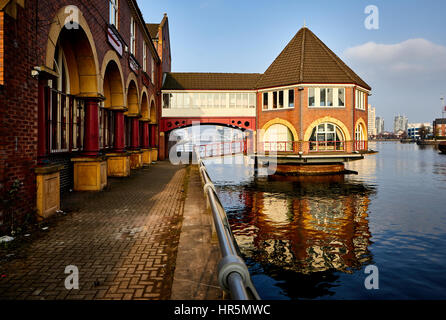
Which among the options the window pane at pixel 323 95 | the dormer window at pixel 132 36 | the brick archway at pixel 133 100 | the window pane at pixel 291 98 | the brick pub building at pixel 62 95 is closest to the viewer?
the brick pub building at pixel 62 95

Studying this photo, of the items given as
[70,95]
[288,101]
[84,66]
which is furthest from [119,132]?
[288,101]

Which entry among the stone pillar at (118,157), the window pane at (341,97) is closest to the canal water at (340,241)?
the stone pillar at (118,157)

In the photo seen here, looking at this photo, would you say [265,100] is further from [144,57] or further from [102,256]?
[102,256]

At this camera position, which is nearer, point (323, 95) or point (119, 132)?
point (119, 132)

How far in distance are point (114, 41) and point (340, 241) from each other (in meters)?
11.6

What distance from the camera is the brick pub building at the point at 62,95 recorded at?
19.0 ft

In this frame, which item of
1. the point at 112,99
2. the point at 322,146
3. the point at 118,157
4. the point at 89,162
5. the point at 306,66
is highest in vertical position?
the point at 306,66

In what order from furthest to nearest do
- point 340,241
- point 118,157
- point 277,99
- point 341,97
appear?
point 277,99
point 341,97
point 118,157
point 340,241

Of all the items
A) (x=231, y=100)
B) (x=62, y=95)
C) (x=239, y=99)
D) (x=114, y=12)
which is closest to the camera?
(x=62, y=95)

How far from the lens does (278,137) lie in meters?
28.3

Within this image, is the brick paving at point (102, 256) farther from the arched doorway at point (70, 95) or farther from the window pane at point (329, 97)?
the window pane at point (329, 97)

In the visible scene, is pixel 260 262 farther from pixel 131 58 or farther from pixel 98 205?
pixel 131 58

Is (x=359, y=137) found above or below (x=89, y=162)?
above

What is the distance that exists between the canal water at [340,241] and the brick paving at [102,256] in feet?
7.50
